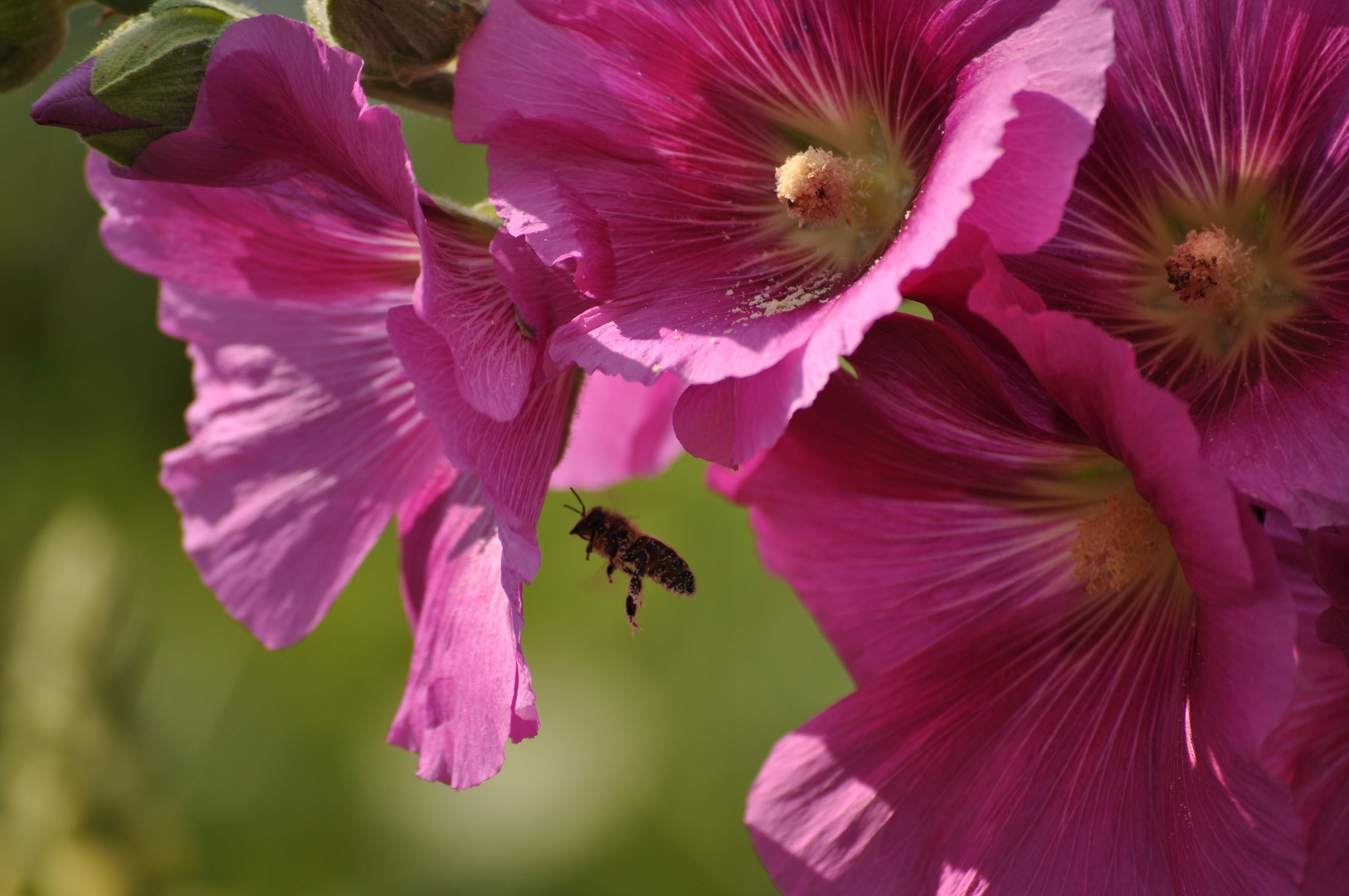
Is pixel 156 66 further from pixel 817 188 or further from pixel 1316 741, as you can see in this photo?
pixel 1316 741

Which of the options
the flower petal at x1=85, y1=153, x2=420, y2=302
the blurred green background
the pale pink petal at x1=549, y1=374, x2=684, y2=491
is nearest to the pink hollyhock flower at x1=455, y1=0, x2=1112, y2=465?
the flower petal at x1=85, y1=153, x2=420, y2=302

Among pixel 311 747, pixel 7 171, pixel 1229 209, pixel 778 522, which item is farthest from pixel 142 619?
pixel 7 171

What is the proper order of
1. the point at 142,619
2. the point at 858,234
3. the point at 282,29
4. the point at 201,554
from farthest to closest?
the point at 142,619 → the point at 201,554 → the point at 858,234 → the point at 282,29

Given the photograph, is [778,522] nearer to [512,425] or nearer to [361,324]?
[512,425]

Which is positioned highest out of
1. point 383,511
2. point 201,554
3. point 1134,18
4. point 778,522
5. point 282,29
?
point 1134,18

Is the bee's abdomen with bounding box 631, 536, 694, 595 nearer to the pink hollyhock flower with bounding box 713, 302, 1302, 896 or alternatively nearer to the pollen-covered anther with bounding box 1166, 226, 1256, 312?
the pink hollyhock flower with bounding box 713, 302, 1302, 896

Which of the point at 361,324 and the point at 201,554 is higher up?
the point at 361,324
